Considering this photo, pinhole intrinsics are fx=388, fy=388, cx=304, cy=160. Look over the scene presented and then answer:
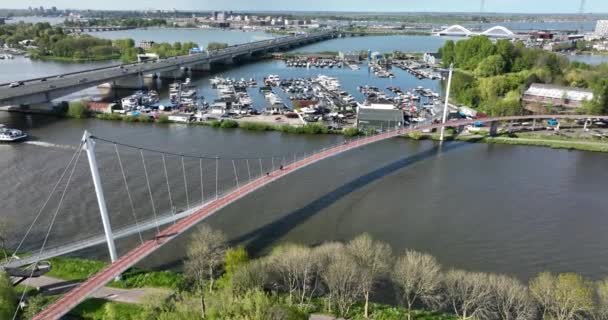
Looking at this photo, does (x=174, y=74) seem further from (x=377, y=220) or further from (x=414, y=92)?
(x=377, y=220)

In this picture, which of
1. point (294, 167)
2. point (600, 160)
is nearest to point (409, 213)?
point (294, 167)

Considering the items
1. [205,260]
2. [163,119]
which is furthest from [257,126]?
[205,260]

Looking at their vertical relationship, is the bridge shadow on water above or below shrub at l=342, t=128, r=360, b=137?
below

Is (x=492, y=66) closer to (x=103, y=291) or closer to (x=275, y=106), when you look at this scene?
(x=275, y=106)

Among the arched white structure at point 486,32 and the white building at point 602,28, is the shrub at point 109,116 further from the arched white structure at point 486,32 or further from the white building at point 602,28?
the white building at point 602,28

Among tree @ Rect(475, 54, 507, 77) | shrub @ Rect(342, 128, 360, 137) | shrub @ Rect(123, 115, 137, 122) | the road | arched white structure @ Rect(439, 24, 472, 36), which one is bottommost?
the road

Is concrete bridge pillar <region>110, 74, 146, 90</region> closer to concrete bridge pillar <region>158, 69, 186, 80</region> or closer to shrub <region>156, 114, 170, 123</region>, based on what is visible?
concrete bridge pillar <region>158, 69, 186, 80</region>

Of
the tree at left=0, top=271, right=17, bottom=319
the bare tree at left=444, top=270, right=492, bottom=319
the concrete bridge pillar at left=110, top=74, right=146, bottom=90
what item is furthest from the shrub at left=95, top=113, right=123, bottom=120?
the bare tree at left=444, top=270, right=492, bottom=319
